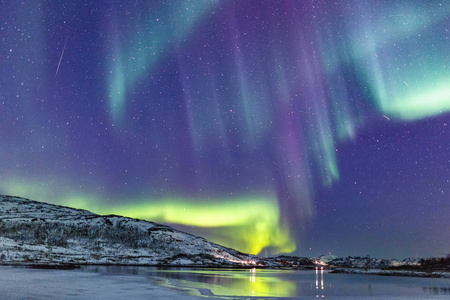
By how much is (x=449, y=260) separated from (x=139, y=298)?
18325cm

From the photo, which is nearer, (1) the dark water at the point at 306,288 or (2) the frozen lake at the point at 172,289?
(2) the frozen lake at the point at 172,289

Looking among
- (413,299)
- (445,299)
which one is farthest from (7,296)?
(445,299)

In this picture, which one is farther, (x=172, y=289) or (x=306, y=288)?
(x=306, y=288)

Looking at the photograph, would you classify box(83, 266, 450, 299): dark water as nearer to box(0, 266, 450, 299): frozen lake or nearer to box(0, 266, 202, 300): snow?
box(0, 266, 450, 299): frozen lake

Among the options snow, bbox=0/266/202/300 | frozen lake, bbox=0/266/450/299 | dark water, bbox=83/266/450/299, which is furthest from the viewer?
dark water, bbox=83/266/450/299

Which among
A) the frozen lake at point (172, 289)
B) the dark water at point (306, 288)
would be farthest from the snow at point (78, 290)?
the dark water at point (306, 288)

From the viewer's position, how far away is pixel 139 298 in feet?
97.7

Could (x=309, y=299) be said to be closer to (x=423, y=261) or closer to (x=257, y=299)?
(x=257, y=299)

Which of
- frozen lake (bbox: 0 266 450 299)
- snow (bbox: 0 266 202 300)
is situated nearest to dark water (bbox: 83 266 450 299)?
frozen lake (bbox: 0 266 450 299)

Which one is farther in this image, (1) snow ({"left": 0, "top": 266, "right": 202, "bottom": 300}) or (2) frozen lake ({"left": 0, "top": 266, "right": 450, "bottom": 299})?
(2) frozen lake ({"left": 0, "top": 266, "right": 450, "bottom": 299})

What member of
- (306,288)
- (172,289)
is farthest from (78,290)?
(306,288)

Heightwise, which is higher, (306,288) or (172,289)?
(172,289)

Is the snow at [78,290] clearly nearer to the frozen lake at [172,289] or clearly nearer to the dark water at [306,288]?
the frozen lake at [172,289]

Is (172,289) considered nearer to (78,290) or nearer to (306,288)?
(78,290)
